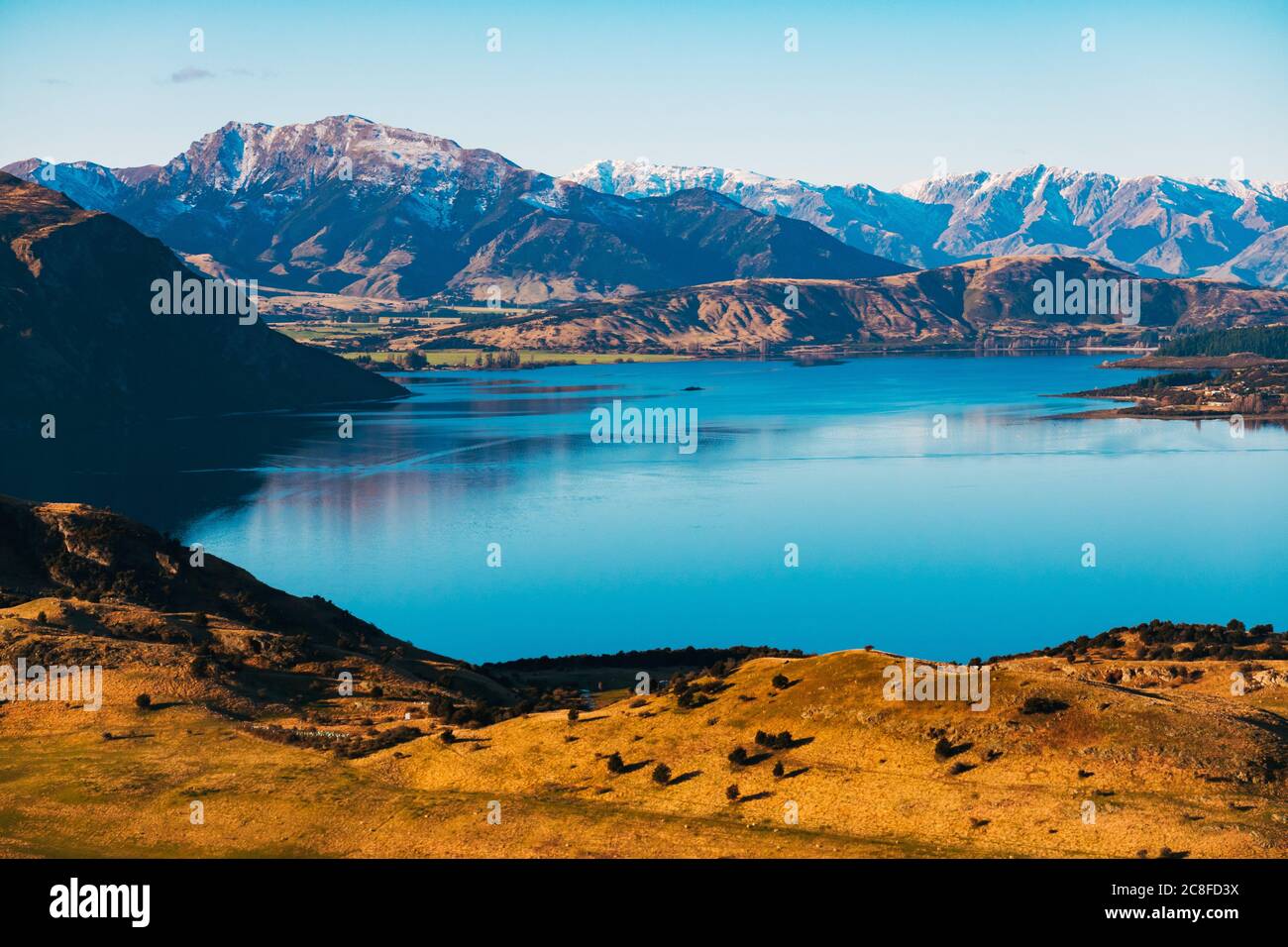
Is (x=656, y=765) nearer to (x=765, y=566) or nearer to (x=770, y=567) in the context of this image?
(x=770, y=567)

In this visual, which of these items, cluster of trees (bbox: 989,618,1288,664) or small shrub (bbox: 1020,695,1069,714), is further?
cluster of trees (bbox: 989,618,1288,664)

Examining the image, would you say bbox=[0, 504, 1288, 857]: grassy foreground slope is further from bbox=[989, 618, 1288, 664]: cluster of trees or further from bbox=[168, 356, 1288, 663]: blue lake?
bbox=[168, 356, 1288, 663]: blue lake

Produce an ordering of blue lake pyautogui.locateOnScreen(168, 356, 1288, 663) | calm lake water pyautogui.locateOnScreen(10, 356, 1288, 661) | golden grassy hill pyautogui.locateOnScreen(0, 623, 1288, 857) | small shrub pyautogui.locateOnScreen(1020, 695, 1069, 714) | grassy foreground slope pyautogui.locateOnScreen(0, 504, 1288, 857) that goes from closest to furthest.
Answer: golden grassy hill pyautogui.locateOnScreen(0, 623, 1288, 857) < grassy foreground slope pyautogui.locateOnScreen(0, 504, 1288, 857) < small shrub pyautogui.locateOnScreen(1020, 695, 1069, 714) < blue lake pyautogui.locateOnScreen(168, 356, 1288, 663) < calm lake water pyautogui.locateOnScreen(10, 356, 1288, 661)

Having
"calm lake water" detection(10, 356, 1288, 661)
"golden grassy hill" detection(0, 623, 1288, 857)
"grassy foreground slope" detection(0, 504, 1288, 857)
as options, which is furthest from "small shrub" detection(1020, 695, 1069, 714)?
"calm lake water" detection(10, 356, 1288, 661)

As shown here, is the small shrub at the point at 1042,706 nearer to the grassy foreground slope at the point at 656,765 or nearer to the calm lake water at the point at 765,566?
the grassy foreground slope at the point at 656,765

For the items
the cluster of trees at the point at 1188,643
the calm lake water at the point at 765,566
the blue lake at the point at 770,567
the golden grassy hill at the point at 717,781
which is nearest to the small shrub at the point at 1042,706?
the golden grassy hill at the point at 717,781

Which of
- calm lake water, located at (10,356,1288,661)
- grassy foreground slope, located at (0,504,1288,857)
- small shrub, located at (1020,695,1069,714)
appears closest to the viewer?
grassy foreground slope, located at (0,504,1288,857)

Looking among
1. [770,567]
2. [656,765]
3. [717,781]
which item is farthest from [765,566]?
[717,781]
